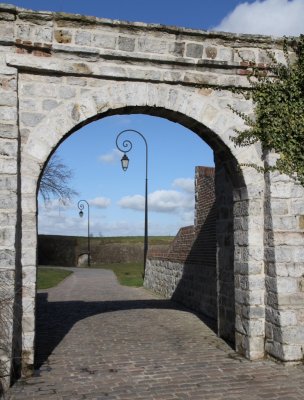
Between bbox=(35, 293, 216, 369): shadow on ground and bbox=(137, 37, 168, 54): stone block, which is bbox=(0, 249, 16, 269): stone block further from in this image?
bbox=(137, 37, 168, 54): stone block

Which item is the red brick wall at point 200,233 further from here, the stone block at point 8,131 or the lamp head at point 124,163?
the stone block at point 8,131

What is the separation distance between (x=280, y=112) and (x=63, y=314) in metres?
6.55

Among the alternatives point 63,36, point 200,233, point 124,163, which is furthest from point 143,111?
point 124,163

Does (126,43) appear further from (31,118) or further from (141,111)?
(31,118)

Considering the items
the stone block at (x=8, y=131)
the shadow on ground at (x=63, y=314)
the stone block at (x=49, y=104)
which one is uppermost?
the stone block at (x=49, y=104)

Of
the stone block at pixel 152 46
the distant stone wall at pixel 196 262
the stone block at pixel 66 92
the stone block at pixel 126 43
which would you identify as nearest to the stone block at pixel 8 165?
the stone block at pixel 66 92

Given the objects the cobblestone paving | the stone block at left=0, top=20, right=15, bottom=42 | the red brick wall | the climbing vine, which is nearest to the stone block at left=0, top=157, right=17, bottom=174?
the stone block at left=0, top=20, right=15, bottom=42

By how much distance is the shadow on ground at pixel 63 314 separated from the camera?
701 centimetres

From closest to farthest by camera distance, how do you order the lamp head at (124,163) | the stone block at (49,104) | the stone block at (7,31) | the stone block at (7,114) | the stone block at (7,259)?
the stone block at (7,259) → the stone block at (7,114) → the stone block at (7,31) → the stone block at (49,104) → the lamp head at (124,163)

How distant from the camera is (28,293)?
18.2 feet

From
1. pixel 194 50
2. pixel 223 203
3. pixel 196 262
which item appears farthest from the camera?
pixel 196 262

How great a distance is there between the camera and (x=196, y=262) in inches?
442

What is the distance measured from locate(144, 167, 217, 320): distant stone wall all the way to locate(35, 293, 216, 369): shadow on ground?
37 centimetres

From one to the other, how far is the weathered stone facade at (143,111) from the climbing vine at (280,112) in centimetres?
15
